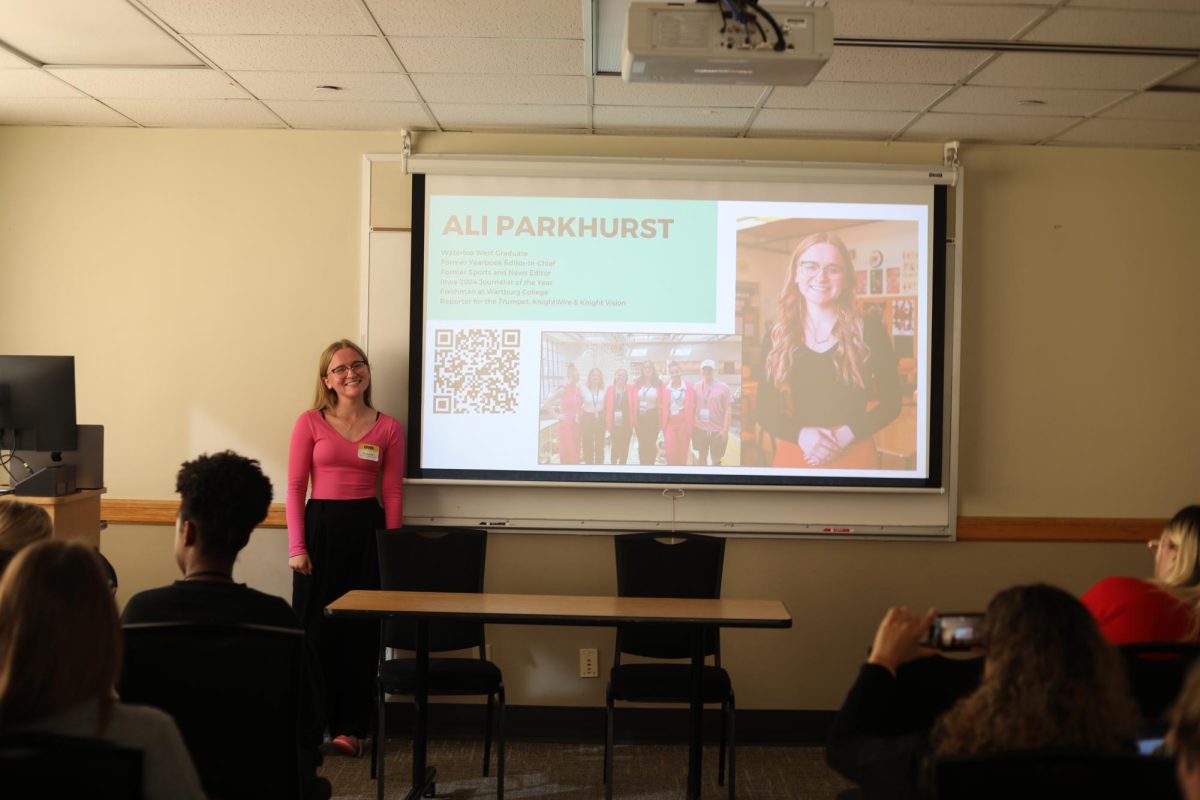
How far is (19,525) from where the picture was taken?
2.46 m

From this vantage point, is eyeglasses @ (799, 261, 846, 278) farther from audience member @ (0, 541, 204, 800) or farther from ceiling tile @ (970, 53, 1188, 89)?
audience member @ (0, 541, 204, 800)

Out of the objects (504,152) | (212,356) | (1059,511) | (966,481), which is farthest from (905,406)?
(212,356)

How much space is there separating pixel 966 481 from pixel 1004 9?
7.73ft

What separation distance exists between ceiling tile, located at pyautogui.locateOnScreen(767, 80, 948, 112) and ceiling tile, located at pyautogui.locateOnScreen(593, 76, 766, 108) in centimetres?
12

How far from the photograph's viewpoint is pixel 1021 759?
1.48 meters

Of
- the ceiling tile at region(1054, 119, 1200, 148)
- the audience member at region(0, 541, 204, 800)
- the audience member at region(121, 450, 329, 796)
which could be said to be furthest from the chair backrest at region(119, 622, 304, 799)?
the ceiling tile at region(1054, 119, 1200, 148)

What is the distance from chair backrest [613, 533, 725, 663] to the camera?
4.20 m

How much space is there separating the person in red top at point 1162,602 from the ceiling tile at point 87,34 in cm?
344

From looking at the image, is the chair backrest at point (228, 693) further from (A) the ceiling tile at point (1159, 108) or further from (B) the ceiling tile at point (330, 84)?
(A) the ceiling tile at point (1159, 108)

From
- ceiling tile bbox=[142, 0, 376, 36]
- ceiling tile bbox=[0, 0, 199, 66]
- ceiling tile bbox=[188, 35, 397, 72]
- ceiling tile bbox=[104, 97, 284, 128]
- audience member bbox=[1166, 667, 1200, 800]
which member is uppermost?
ceiling tile bbox=[0, 0, 199, 66]

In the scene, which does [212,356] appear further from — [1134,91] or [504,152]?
[1134,91]

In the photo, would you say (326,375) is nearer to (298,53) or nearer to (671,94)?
(298,53)

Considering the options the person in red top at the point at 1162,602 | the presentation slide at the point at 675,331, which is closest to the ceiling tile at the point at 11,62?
the presentation slide at the point at 675,331

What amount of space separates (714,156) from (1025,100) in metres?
1.37
